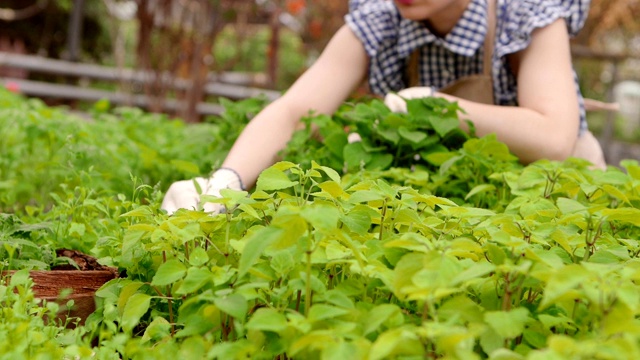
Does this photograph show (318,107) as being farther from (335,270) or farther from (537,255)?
(537,255)

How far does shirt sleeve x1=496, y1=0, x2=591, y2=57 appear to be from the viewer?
266 centimetres

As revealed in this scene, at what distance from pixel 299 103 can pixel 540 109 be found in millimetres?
763

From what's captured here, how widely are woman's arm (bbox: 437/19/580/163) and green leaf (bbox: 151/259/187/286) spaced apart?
1441 millimetres

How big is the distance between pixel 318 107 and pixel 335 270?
1505mm

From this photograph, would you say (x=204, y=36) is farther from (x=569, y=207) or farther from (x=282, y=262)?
(x=282, y=262)

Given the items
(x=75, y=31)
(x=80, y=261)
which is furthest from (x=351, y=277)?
(x=75, y=31)

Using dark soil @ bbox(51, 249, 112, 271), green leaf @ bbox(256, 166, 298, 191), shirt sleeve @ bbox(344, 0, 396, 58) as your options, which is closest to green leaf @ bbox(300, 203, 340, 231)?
green leaf @ bbox(256, 166, 298, 191)

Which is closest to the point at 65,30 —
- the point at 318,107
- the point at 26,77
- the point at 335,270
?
the point at 26,77

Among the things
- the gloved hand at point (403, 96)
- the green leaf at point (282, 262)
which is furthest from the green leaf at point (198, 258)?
the gloved hand at point (403, 96)

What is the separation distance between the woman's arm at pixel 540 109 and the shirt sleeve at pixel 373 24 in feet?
1.55

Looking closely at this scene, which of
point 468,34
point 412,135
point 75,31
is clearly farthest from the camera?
point 75,31

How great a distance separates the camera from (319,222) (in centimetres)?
108

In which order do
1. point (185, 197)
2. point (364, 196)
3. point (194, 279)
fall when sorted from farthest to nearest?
1. point (185, 197)
2. point (364, 196)
3. point (194, 279)

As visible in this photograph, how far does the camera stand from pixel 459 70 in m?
2.97
